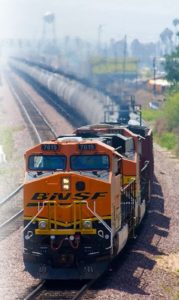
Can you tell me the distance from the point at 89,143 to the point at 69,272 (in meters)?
3.01

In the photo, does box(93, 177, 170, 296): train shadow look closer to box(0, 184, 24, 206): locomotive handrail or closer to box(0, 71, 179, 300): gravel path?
box(0, 71, 179, 300): gravel path

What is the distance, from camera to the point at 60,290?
58.5 ft

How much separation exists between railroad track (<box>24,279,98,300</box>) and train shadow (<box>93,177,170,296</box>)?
481mm

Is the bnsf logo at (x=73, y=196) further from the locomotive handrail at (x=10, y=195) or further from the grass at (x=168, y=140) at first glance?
the grass at (x=168, y=140)

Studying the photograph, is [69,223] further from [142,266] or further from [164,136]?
[164,136]

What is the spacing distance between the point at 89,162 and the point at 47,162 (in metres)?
0.99

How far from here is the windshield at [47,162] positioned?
61.7ft

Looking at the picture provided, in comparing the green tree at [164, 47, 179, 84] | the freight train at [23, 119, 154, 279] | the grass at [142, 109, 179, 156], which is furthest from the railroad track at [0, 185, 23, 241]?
the green tree at [164, 47, 179, 84]

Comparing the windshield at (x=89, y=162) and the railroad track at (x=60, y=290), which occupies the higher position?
the windshield at (x=89, y=162)

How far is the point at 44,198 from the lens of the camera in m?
18.5

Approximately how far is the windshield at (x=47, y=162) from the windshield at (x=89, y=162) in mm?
238

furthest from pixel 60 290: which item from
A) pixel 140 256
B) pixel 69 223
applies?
pixel 140 256

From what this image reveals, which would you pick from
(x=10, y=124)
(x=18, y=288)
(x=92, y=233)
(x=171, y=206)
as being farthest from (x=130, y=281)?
(x=10, y=124)

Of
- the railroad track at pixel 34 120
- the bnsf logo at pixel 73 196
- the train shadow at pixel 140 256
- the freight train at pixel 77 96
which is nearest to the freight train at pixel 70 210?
the bnsf logo at pixel 73 196
